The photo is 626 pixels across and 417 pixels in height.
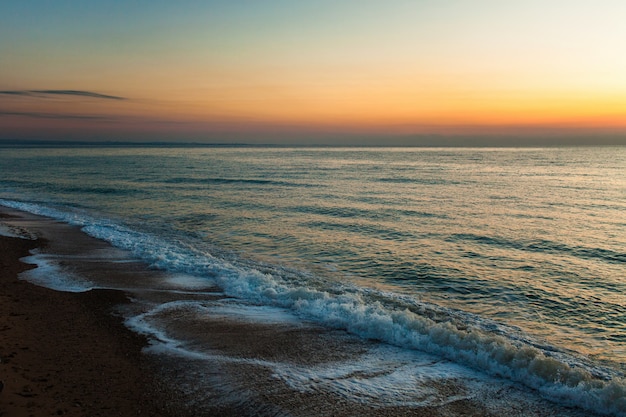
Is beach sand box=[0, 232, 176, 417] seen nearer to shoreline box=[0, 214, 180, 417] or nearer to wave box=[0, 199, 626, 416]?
shoreline box=[0, 214, 180, 417]

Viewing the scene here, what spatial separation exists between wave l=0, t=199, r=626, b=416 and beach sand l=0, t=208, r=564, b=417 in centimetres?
88

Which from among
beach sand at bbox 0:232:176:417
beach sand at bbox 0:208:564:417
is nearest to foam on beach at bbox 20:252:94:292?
beach sand at bbox 0:208:564:417

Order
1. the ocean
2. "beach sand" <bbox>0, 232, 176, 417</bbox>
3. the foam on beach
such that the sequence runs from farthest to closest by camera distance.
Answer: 1. the foam on beach
2. the ocean
3. "beach sand" <bbox>0, 232, 176, 417</bbox>

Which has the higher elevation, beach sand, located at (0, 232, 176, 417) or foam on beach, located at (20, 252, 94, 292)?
beach sand, located at (0, 232, 176, 417)

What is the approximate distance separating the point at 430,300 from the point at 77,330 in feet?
30.1

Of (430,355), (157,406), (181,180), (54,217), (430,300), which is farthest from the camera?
(181,180)

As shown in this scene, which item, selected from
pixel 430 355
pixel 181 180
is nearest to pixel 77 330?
pixel 430 355

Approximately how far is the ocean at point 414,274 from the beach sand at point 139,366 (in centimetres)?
45

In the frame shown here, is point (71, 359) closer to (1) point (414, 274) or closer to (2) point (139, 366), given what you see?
(2) point (139, 366)

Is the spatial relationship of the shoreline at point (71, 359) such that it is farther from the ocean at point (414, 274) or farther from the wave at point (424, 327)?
the wave at point (424, 327)

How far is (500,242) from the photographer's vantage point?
66.4ft

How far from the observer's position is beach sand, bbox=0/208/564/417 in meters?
6.84

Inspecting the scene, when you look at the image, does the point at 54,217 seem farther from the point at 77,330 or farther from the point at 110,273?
the point at 77,330

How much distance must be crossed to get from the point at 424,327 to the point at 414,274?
5460 millimetres
